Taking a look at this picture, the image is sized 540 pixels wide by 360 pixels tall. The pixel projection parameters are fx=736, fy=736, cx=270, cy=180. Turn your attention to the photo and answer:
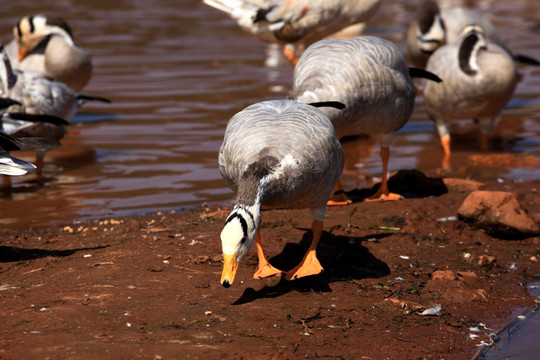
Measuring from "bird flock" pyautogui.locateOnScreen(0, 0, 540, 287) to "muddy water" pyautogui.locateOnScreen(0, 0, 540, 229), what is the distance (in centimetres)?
68

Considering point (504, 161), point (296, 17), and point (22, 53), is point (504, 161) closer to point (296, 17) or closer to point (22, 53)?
point (296, 17)

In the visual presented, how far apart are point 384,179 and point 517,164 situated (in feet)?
9.23

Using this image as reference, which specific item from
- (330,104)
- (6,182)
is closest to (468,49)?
(330,104)

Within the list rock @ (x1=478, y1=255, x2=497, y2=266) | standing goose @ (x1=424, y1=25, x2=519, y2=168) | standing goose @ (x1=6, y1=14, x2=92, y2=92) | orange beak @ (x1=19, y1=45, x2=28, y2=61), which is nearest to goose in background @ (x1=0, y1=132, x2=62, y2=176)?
rock @ (x1=478, y1=255, x2=497, y2=266)

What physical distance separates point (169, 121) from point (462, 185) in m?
5.33

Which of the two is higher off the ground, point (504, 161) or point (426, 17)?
point (426, 17)

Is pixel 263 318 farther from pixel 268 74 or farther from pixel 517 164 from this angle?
pixel 268 74

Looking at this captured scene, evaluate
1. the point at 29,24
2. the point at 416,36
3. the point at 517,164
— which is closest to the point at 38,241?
the point at 517,164

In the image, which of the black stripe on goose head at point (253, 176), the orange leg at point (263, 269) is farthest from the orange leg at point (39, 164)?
the black stripe on goose head at point (253, 176)

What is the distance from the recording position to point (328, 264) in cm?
594

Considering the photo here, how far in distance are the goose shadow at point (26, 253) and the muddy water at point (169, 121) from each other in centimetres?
137

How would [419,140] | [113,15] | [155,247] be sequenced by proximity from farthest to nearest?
[113,15] < [419,140] < [155,247]

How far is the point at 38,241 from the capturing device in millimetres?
6758

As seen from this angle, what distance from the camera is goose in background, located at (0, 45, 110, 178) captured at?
9195mm
